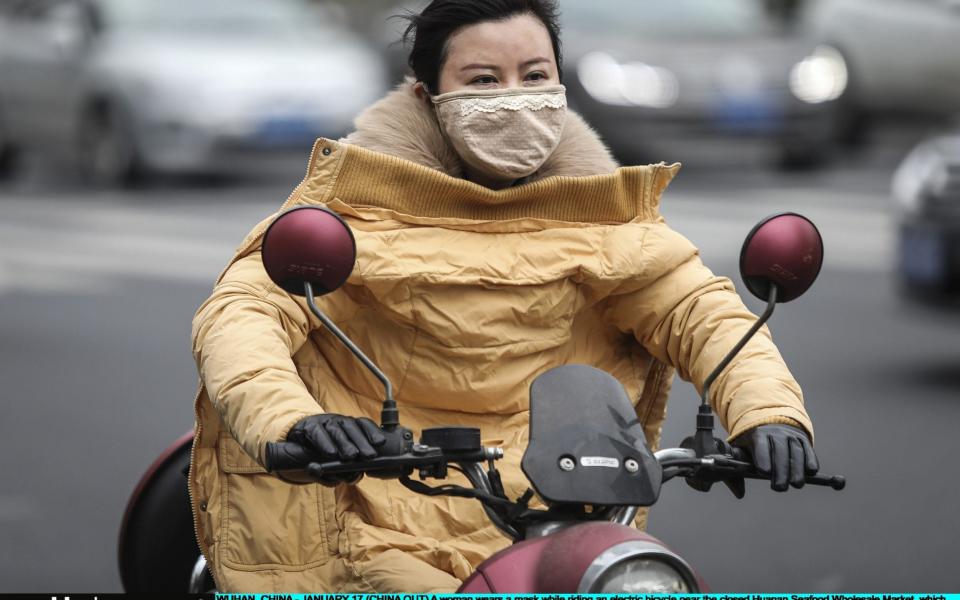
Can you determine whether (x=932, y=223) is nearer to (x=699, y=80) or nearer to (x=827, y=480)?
(x=827, y=480)

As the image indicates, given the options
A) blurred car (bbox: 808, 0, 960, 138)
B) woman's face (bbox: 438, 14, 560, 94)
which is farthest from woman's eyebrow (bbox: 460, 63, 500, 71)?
blurred car (bbox: 808, 0, 960, 138)

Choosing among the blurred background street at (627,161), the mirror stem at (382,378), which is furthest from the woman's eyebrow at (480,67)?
the blurred background street at (627,161)

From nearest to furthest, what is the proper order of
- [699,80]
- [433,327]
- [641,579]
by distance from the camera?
[641,579], [433,327], [699,80]

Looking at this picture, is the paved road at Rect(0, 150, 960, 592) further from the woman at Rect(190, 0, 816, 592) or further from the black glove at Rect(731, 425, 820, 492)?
the black glove at Rect(731, 425, 820, 492)

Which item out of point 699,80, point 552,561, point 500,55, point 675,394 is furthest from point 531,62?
point 699,80

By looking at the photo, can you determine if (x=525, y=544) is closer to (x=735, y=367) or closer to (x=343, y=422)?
(x=343, y=422)

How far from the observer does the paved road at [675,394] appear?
614cm

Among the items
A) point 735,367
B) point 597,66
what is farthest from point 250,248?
point 597,66

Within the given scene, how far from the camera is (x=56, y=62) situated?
53.8 feet

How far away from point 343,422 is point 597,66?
12.5 m

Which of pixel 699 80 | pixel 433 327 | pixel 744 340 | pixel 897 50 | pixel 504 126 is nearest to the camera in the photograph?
pixel 744 340

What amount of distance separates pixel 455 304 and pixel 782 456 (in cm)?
69

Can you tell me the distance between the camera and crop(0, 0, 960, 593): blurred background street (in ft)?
21.7

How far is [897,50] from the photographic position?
17875 mm
